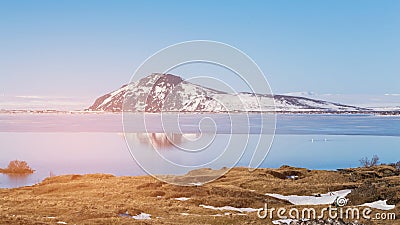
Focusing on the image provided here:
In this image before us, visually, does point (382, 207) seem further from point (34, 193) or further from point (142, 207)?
point (34, 193)

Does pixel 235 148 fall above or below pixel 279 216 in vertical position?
above

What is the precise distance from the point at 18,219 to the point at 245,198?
1963 cm

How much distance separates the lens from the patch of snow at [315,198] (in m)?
40.8

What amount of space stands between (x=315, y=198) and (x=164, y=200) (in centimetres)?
1375

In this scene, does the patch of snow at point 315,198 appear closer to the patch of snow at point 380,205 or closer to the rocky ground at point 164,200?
the rocky ground at point 164,200

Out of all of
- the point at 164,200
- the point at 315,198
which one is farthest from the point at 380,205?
the point at 164,200

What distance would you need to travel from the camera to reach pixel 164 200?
40656 millimetres

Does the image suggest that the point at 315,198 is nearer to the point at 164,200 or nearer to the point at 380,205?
the point at 380,205

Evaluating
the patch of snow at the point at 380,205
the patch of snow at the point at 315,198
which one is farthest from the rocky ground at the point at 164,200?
the patch of snow at the point at 315,198

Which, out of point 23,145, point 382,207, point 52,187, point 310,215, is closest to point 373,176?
point 382,207

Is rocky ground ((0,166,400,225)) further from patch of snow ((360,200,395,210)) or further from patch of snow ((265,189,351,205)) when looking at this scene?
patch of snow ((265,189,351,205))

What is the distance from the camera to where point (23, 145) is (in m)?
142

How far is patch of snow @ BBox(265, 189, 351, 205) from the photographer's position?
134 ft

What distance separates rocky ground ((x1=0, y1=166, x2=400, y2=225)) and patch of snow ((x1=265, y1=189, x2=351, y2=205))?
3.69 feet
